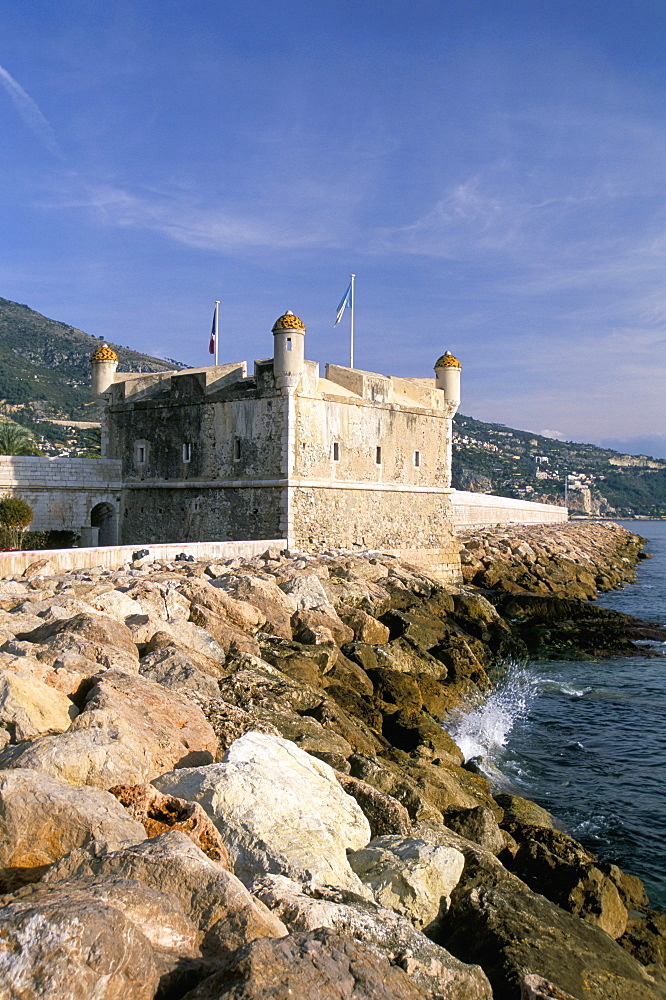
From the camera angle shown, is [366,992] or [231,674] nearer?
[366,992]

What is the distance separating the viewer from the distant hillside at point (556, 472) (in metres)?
120

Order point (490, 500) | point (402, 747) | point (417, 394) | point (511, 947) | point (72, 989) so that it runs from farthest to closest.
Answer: point (490, 500), point (417, 394), point (402, 747), point (511, 947), point (72, 989)

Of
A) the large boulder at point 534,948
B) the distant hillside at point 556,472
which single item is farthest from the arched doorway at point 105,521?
the distant hillside at point 556,472

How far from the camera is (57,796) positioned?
3.35 m

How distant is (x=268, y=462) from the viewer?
59.5ft

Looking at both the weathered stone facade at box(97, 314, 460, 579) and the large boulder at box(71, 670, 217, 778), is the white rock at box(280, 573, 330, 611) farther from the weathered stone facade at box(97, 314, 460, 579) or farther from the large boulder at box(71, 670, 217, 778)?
the weathered stone facade at box(97, 314, 460, 579)

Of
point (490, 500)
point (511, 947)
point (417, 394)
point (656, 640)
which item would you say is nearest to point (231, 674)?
point (511, 947)

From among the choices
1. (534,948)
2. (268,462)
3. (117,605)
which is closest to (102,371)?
(268,462)

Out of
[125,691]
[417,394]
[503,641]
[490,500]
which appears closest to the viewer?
[125,691]

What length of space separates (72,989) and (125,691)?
3004 mm

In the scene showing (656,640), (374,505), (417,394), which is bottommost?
(656,640)

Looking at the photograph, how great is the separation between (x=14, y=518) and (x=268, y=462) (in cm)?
595

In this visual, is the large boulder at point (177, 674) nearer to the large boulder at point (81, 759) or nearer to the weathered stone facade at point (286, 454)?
the large boulder at point (81, 759)

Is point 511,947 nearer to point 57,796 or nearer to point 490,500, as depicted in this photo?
point 57,796
